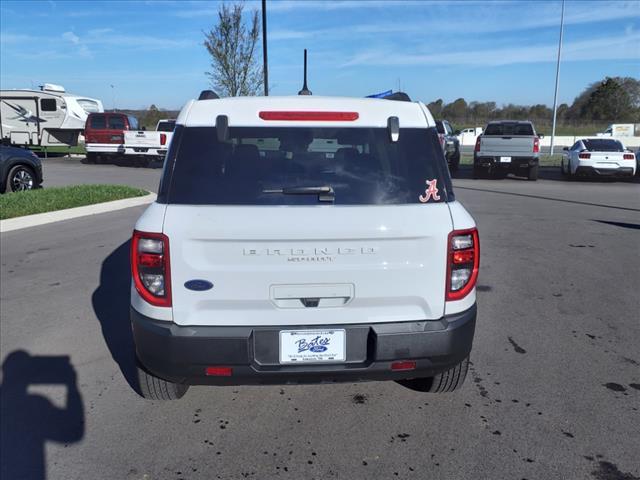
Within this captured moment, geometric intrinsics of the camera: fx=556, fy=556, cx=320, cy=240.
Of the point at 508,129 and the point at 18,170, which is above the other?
the point at 508,129

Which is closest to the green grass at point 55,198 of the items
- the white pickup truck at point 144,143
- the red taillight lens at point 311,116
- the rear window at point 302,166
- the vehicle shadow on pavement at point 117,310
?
the vehicle shadow on pavement at point 117,310

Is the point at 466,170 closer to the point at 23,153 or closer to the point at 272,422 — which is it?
the point at 23,153

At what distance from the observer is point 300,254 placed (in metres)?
2.85

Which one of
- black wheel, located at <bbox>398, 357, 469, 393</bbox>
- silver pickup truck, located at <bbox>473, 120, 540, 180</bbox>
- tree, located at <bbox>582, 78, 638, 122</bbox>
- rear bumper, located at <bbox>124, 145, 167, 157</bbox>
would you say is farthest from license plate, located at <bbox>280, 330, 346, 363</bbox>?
tree, located at <bbox>582, 78, 638, 122</bbox>

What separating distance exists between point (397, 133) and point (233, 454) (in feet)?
6.50

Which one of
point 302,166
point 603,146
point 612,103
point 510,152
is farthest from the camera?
point 612,103

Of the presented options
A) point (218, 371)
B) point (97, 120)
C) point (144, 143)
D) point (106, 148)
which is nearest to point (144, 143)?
point (144, 143)

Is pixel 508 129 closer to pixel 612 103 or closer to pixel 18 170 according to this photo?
pixel 18 170

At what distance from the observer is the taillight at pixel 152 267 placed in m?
2.84

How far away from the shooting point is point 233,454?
3.05m

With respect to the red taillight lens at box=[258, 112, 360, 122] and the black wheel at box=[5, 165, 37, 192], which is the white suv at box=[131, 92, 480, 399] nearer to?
the red taillight lens at box=[258, 112, 360, 122]

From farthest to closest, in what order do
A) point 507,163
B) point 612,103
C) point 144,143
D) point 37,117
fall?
point 612,103 < point 37,117 < point 144,143 < point 507,163

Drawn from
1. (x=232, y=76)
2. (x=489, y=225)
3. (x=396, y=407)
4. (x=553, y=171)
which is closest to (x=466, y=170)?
(x=553, y=171)

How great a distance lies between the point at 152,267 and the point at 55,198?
979 cm
